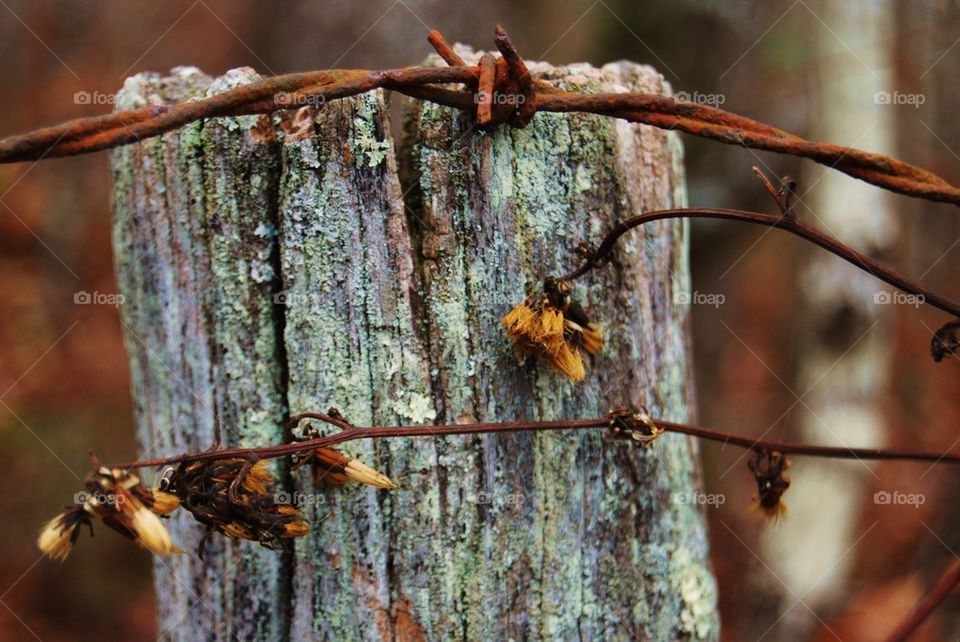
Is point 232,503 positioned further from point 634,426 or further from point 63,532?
point 634,426

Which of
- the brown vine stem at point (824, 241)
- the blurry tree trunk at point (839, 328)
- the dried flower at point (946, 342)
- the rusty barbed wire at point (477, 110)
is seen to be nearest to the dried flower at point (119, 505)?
the rusty barbed wire at point (477, 110)

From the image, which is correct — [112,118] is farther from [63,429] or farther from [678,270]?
[63,429]

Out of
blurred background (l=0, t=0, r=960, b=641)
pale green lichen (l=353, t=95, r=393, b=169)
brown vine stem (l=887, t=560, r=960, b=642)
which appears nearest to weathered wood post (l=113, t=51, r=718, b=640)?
A: pale green lichen (l=353, t=95, r=393, b=169)

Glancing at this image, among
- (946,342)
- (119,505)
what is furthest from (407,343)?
(946,342)

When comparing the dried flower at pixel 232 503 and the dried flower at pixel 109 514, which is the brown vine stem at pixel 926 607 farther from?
the dried flower at pixel 109 514

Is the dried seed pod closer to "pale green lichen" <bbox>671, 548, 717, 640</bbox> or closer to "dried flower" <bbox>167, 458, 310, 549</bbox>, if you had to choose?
"dried flower" <bbox>167, 458, 310, 549</bbox>
